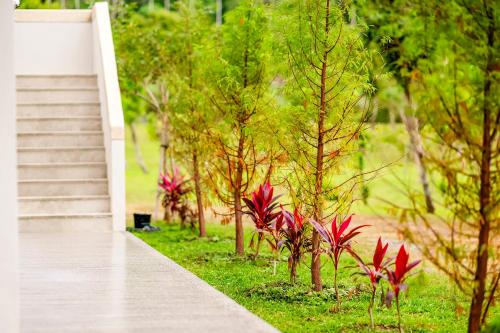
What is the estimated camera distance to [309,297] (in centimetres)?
998

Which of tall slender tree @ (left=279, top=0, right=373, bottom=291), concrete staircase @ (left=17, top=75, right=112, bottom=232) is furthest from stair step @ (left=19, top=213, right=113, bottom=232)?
tall slender tree @ (left=279, top=0, right=373, bottom=291)

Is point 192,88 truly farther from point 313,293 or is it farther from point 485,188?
point 485,188

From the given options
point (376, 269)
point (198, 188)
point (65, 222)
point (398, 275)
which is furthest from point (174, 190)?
point (398, 275)

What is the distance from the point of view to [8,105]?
21.6 feet

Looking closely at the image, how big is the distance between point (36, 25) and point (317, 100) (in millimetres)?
9591

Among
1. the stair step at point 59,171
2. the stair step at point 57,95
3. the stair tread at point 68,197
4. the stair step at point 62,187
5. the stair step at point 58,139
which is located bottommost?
the stair tread at point 68,197

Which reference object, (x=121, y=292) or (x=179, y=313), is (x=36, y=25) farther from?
(x=179, y=313)

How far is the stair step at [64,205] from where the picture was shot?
47.7ft

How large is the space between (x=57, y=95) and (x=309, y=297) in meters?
8.44

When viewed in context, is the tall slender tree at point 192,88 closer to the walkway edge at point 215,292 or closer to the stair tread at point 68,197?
the stair tread at point 68,197

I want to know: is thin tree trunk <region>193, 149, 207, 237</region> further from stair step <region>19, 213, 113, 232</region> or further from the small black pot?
stair step <region>19, 213, 113, 232</region>

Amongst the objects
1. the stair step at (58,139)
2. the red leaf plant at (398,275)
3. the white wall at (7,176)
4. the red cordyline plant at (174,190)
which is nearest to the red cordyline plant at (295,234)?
the red leaf plant at (398,275)

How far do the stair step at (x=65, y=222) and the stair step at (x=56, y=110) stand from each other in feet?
9.13

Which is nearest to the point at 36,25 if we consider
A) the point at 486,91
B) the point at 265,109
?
the point at 265,109
